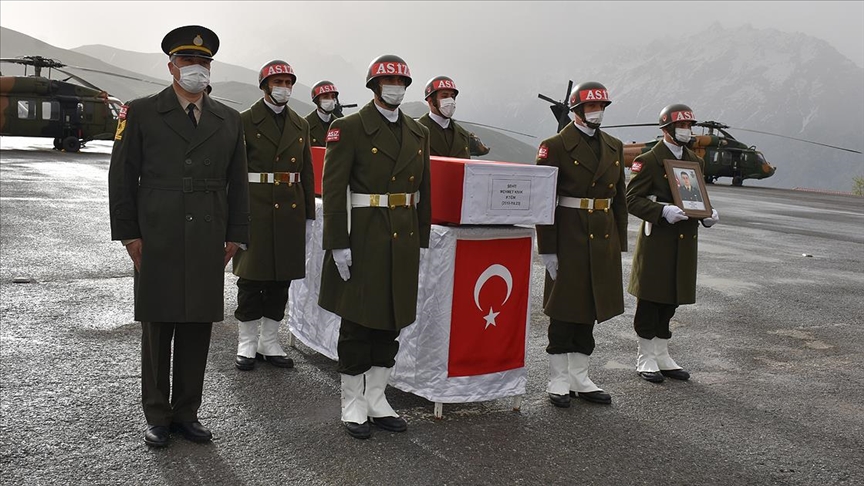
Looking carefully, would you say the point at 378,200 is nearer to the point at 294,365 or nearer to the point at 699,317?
the point at 294,365

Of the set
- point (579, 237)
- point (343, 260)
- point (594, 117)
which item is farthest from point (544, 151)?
point (343, 260)

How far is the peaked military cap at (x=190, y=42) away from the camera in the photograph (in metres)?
3.88

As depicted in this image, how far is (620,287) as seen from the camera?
206 inches

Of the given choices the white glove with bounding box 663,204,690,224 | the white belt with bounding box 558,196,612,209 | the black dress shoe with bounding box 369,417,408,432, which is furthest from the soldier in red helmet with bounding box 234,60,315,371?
the white glove with bounding box 663,204,690,224

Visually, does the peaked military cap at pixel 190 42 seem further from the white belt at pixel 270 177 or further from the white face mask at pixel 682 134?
the white face mask at pixel 682 134

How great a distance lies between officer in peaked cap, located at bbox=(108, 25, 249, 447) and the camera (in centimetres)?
385

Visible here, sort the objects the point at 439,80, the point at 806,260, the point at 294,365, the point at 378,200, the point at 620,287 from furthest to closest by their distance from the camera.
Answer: the point at 806,260 < the point at 439,80 < the point at 294,365 < the point at 620,287 < the point at 378,200

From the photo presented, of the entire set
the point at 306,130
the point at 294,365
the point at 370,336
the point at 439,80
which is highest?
the point at 439,80

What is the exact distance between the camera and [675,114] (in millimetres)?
5879

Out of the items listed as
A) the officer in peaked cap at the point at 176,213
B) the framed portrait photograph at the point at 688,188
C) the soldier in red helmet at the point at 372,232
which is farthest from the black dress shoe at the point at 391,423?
the framed portrait photograph at the point at 688,188

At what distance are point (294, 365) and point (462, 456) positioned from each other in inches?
80.1

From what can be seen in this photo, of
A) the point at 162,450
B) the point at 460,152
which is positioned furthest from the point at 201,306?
the point at 460,152

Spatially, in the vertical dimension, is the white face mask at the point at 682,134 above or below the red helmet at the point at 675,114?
below

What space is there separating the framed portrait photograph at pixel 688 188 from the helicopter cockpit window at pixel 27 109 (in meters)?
29.8
